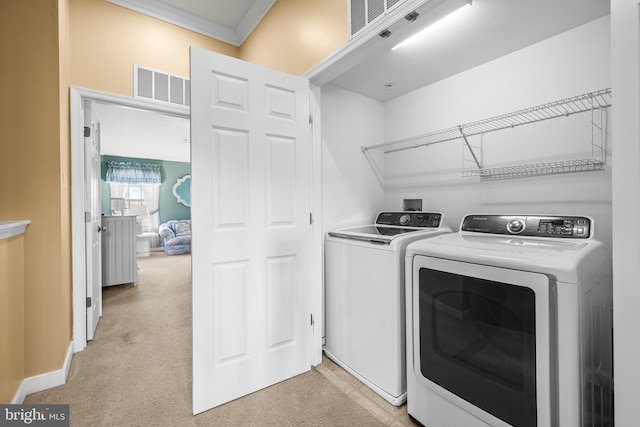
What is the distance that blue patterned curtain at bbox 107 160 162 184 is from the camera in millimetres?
7238

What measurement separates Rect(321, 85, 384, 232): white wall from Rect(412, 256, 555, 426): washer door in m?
1.00

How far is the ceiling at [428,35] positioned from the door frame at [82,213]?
498 millimetres

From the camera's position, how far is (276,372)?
1.82m

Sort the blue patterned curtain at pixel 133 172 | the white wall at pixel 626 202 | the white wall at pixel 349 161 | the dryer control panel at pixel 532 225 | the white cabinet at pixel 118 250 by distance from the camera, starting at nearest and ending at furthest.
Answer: the white wall at pixel 626 202, the dryer control panel at pixel 532 225, the white wall at pixel 349 161, the white cabinet at pixel 118 250, the blue patterned curtain at pixel 133 172

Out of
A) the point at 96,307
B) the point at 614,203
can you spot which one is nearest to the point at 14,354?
the point at 96,307

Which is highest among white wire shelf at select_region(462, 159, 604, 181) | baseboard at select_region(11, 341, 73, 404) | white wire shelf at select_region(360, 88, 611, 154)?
white wire shelf at select_region(360, 88, 611, 154)

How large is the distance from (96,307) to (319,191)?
2510mm

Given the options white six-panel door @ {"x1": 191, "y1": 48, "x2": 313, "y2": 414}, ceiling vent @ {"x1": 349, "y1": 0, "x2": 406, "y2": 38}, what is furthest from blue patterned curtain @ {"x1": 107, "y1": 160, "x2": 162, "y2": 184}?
ceiling vent @ {"x1": 349, "y1": 0, "x2": 406, "y2": 38}

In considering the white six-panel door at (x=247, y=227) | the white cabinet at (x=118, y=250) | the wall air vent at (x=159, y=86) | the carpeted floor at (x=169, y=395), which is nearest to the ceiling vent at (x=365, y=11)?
the white six-panel door at (x=247, y=227)

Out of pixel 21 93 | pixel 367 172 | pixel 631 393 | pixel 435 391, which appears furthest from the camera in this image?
pixel 367 172

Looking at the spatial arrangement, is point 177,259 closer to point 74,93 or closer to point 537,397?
point 74,93

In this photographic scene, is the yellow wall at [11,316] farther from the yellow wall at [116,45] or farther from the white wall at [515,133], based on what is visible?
the white wall at [515,133]

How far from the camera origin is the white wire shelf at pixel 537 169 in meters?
1.51

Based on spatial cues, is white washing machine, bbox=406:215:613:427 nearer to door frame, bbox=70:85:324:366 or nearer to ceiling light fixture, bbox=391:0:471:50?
door frame, bbox=70:85:324:366
